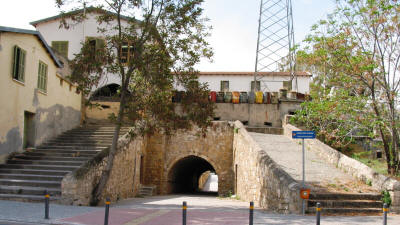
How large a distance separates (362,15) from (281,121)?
12.7m

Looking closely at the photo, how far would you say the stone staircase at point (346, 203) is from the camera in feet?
37.3

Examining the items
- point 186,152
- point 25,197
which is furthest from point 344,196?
point 186,152

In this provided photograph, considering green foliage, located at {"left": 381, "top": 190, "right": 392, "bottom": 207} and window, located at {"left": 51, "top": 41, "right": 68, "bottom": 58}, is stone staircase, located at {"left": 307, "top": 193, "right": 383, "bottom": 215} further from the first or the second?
window, located at {"left": 51, "top": 41, "right": 68, "bottom": 58}

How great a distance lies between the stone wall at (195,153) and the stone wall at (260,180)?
0.95 m

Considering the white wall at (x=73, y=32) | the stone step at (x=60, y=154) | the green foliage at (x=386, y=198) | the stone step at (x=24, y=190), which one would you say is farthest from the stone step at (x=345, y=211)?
the white wall at (x=73, y=32)

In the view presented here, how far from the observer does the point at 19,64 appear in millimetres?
15102

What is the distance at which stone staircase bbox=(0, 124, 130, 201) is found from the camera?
41.5 feet

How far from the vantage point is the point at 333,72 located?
50.0 ft

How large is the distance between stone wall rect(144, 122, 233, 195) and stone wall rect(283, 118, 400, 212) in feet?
15.9

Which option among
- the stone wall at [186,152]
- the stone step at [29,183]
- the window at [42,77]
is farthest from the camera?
the stone wall at [186,152]

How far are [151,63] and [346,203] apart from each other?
748 centimetres

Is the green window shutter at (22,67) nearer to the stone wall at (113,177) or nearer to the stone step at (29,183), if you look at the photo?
the stone step at (29,183)

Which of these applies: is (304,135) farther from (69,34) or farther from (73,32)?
(69,34)

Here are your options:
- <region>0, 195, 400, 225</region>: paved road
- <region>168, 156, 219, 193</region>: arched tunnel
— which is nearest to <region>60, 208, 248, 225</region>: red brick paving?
<region>0, 195, 400, 225</region>: paved road
